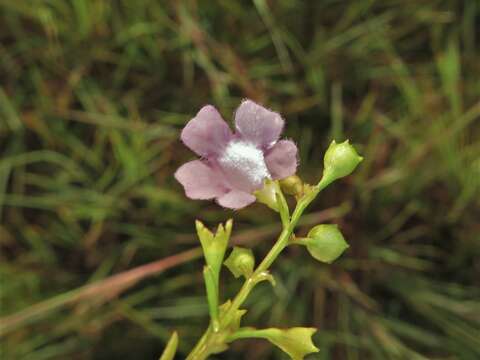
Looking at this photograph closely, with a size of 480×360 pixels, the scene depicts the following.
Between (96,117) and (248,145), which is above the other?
(96,117)

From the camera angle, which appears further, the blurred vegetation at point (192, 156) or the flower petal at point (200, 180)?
Answer: the blurred vegetation at point (192, 156)

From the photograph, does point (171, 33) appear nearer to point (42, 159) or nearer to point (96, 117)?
point (96, 117)

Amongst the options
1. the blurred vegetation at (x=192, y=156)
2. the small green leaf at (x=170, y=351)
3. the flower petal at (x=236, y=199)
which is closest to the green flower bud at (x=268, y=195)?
the flower petal at (x=236, y=199)

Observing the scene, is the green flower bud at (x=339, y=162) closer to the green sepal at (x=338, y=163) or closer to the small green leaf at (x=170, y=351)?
the green sepal at (x=338, y=163)

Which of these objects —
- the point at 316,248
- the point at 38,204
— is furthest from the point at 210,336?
the point at 38,204

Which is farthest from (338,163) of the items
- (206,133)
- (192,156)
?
(192,156)

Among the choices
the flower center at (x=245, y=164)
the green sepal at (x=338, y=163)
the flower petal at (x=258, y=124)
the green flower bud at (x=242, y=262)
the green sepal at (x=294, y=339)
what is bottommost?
the green sepal at (x=294, y=339)
